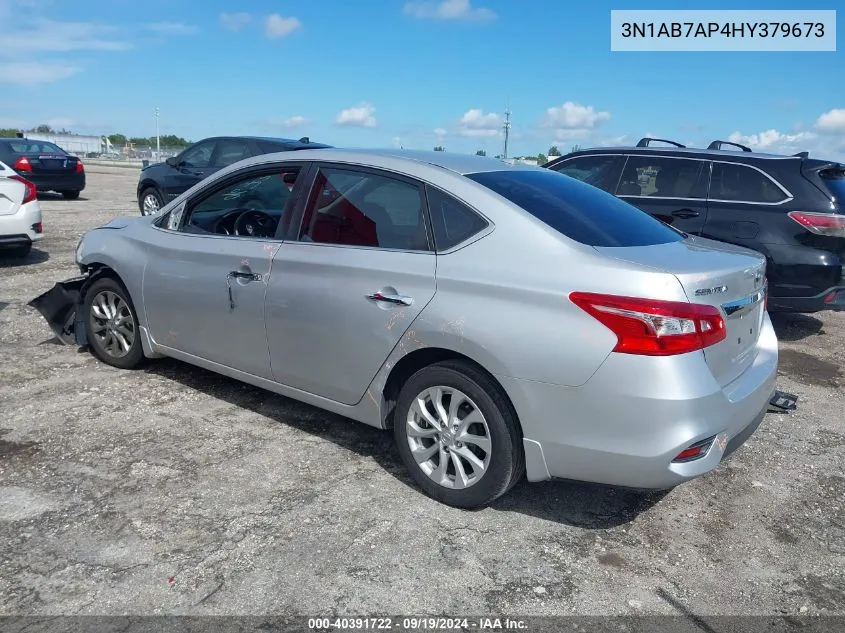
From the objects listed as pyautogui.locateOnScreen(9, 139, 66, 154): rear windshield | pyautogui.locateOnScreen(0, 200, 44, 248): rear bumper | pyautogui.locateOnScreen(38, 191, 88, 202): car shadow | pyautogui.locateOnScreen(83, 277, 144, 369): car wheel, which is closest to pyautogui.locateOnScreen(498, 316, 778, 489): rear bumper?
pyautogui.locateOnScreen(83, 277, 144, 369): car wheel

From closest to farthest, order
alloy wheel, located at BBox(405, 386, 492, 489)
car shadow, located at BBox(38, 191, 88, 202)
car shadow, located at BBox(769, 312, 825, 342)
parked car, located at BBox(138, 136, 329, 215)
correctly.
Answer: alloy wheel, located at BBox(405, 386, 492, 489), car shadow, located at BBox(769, 312, 825, 342), parked car, located at BBox(138, 136, 329, 215), car shadow, located at BBox(38, 191, 88, 202)

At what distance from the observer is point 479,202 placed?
3.43 metres

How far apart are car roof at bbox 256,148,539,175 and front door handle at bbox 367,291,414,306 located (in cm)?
72

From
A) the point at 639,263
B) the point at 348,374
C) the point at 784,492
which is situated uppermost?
the point at 639,263

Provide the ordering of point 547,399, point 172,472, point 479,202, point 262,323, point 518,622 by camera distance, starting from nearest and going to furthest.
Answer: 1. point 518,622
2. point 547,399
3. point 479,202
4. point 172,472
5. point 262,323

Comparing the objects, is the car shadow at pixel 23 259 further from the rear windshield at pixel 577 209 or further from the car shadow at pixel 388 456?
the rear windshield at pixel 577 209

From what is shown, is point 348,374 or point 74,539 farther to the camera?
point 348,374

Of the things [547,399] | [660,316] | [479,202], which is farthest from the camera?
[479,202]

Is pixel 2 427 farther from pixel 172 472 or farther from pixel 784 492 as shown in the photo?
pixel 784 492

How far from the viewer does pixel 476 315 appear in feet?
10.6

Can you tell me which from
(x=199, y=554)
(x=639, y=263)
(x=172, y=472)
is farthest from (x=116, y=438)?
(x=639, y=263)

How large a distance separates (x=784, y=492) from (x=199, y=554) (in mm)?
2955

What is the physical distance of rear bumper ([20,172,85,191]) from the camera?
16.6 metres

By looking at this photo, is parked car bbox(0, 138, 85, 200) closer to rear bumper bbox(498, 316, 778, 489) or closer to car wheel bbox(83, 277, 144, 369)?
car wheel bbox(83, 277, 144, 369)
